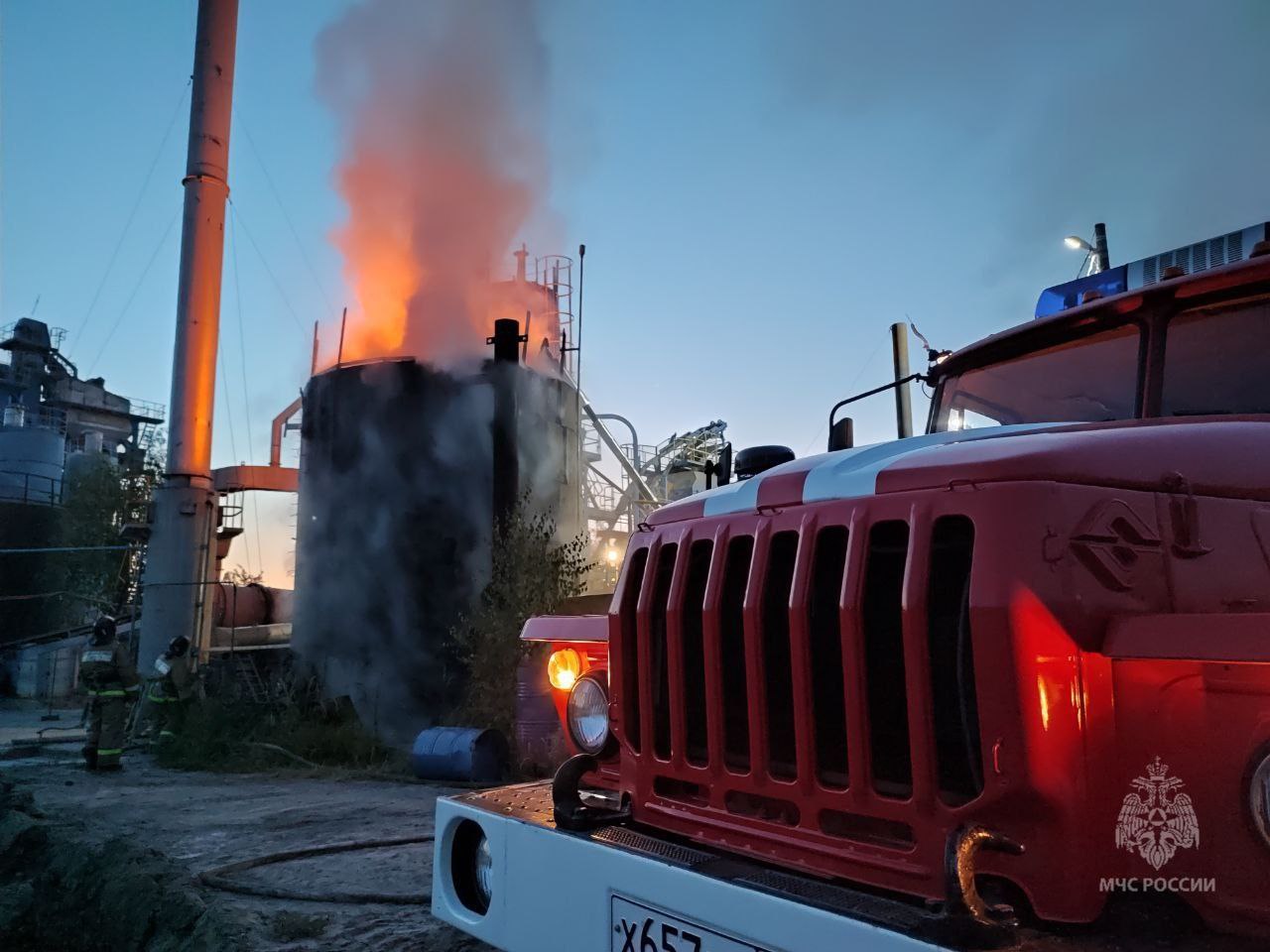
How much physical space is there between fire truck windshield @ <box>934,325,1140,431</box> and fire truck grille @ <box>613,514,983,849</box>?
155cm

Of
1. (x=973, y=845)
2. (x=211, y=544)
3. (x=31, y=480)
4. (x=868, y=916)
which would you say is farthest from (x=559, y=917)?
(x=31, y=480)

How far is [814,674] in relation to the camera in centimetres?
216

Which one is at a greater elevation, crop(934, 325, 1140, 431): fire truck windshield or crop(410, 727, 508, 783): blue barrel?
crop(934, 325, 1140, 431): fire truck windshield

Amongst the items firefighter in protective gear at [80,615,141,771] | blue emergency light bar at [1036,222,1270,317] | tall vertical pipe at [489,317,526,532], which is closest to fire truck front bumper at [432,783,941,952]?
blue emergency light bar at [1036,222,1270,317]

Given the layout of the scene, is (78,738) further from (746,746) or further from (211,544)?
(746,746)

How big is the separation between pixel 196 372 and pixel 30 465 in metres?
24.8

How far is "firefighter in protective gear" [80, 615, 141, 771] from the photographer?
444 inches

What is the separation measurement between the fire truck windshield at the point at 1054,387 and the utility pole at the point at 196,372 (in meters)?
17.0

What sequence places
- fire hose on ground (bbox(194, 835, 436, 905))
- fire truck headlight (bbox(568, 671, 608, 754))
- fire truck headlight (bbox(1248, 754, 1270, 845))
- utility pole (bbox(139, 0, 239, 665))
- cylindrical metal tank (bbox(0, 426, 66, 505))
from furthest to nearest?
cylindrical metal tank (bbox(0, 426, 66, 505))
utility pole (bbox(139, 0, 239, 665))
fire hose on ground (bbox(194, 835, 436, 905))
fire truck headlight (bbox(568, 671, 608, 754))
fire truck headlight (bbox(1248, 754, 1270, 845))

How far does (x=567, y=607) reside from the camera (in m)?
7.53

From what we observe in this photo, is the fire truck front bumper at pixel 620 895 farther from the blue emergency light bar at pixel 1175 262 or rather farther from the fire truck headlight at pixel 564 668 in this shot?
the blue emergency light bar at pixel 1175 262

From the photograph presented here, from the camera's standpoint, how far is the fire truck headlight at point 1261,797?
1754 millimetres

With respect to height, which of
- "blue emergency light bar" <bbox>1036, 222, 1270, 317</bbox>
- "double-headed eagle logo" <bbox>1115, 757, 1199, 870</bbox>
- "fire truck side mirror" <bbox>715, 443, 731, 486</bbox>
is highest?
"blue emergency light bar" <bbox>1036, 222, 1270, 317</bbox>

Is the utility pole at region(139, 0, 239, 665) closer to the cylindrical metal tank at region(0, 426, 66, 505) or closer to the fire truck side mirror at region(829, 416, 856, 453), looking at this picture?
the fire truck side mirror at region(829, 416, 856, 453)
